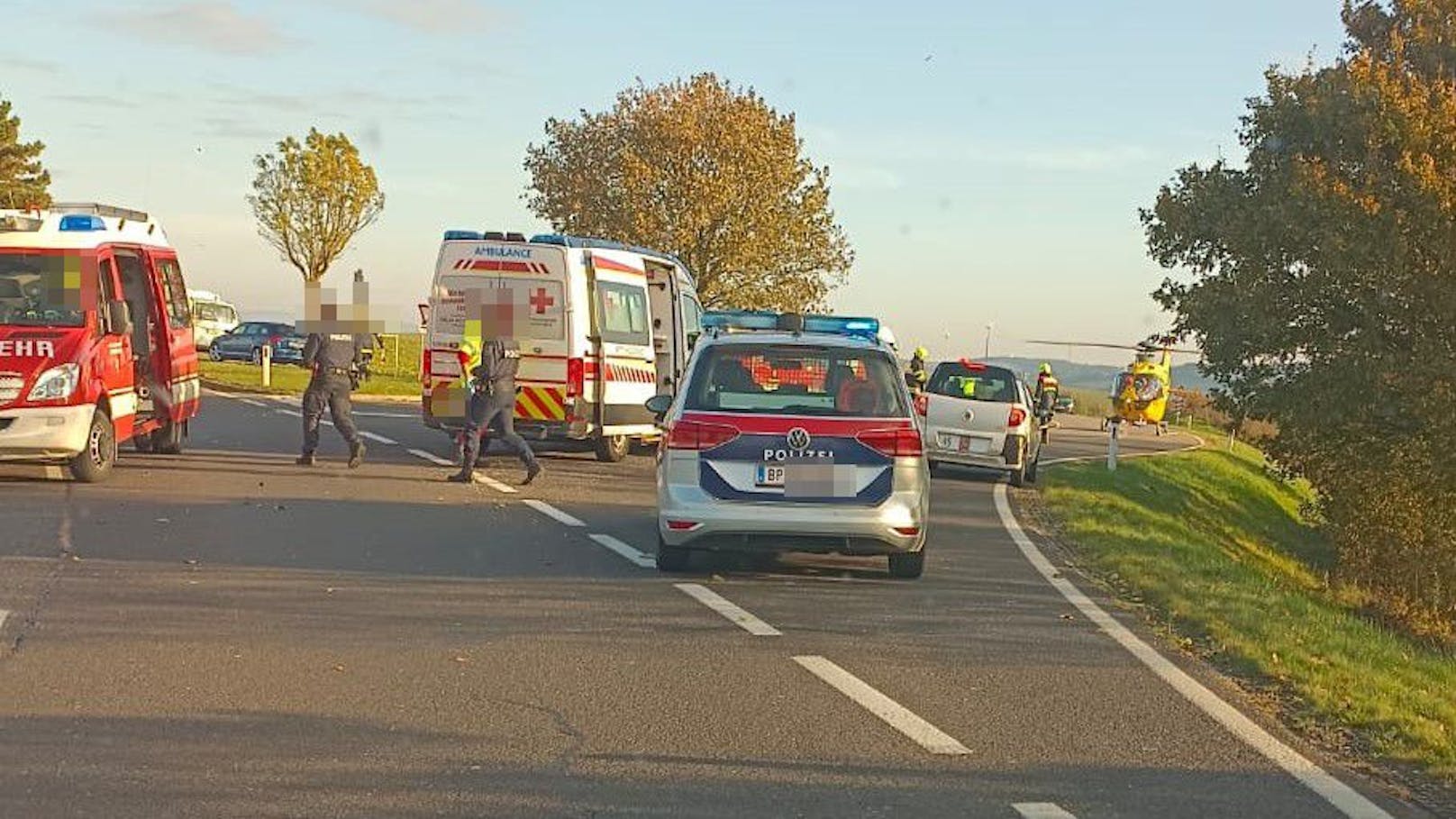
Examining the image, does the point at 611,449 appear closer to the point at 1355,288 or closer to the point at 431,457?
the point at 431,457

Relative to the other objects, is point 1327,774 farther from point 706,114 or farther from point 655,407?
point 706,114

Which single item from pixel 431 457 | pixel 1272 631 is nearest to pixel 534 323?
pixel 431 457

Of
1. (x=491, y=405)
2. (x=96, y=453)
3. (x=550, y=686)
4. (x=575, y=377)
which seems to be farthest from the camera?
(x=575, y=377)

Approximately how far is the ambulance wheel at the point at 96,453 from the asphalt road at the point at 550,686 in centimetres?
206

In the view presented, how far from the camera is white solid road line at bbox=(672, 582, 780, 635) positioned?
30.4ft

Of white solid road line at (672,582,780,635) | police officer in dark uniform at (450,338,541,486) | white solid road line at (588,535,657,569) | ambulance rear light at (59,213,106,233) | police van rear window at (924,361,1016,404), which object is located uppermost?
ambulance rear light at (59,213,106,233)

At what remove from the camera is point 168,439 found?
59.5 ft

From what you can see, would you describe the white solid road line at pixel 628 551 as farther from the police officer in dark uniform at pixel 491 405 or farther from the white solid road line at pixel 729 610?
the police officer in dark uniform at pixel 491 405

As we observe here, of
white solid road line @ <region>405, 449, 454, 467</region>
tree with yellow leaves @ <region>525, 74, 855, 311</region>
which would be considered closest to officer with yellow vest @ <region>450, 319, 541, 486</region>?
white solid road line @ <region>405, 449, 454, 467</region>

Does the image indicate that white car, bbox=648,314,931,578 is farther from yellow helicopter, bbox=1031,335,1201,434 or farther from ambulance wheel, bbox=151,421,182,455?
yellow helicopter, bbox=1031,335,1201,434

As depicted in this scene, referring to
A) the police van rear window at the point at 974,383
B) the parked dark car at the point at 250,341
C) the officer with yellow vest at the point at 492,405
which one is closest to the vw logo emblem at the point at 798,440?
the officer with yellow vest at the point at 492,405

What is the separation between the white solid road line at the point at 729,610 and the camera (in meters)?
9.26

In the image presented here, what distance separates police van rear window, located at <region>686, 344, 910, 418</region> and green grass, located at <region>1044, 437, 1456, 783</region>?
2.25 metres

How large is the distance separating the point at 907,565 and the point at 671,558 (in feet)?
5.14
